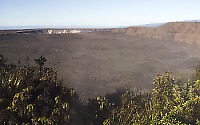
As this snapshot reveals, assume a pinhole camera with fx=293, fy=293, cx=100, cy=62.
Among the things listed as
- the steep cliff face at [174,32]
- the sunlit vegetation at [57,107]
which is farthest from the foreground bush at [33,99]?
the steep cliff face at [174,32]

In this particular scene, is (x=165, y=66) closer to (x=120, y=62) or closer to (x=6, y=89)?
(x=120, y=62)

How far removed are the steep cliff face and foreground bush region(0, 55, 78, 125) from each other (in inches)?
2939

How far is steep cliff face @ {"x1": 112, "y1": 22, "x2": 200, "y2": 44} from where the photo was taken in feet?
296

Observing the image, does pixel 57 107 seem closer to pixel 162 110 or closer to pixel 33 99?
pixel 33 99

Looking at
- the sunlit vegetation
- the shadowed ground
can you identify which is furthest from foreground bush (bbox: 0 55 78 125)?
the shadowed ground

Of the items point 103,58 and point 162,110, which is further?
point 103,58

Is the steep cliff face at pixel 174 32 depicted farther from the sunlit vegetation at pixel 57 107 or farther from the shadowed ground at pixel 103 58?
the sunlit vegetation at pixel 57 107

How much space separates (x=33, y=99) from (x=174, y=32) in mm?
86843

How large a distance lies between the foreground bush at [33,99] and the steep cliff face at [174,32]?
74656 mm

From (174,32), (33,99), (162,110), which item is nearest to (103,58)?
(174,32)

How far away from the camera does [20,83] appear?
17.1 metres

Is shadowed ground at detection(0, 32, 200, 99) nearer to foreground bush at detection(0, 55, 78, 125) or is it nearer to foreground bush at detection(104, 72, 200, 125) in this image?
foreground bush at detection(104, 72, 200, 125)

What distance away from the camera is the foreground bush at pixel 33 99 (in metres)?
16.4

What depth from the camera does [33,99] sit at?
680 inches
